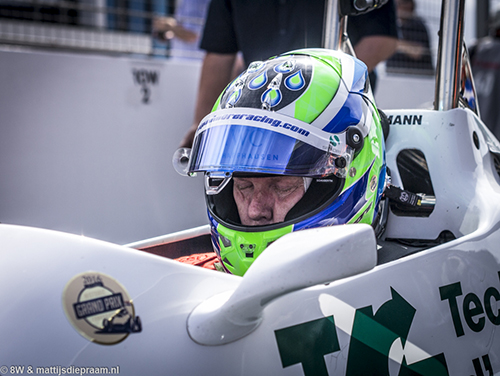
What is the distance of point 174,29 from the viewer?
4309 millimetres

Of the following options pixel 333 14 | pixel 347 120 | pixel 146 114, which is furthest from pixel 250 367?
pixel 146 114

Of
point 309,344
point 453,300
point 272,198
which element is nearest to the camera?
point 309,344

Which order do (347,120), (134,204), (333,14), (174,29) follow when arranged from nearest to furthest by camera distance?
(347,120) < (333,14) < (134,204) < (174,29)

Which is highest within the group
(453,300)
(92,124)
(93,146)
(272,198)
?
(272,198)

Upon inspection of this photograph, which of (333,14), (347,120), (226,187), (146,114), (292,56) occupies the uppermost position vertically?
(333,14)

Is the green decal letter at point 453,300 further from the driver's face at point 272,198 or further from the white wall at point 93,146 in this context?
the white wall at point 93,146

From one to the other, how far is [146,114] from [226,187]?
235 cm

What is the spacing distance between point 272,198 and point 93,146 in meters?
2.46

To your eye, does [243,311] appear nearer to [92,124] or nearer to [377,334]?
[377,334]

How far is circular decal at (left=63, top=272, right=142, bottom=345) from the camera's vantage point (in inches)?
30.8

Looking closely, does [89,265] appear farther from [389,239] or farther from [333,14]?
[333,14]

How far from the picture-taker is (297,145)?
4.11 ft

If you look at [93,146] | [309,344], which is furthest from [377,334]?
[93,146]

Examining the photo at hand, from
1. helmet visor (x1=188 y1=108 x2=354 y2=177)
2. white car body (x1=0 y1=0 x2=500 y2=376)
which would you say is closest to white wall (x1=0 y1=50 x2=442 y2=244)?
helmet visor (x1=188 y1=108 x2=354 y2=177)
